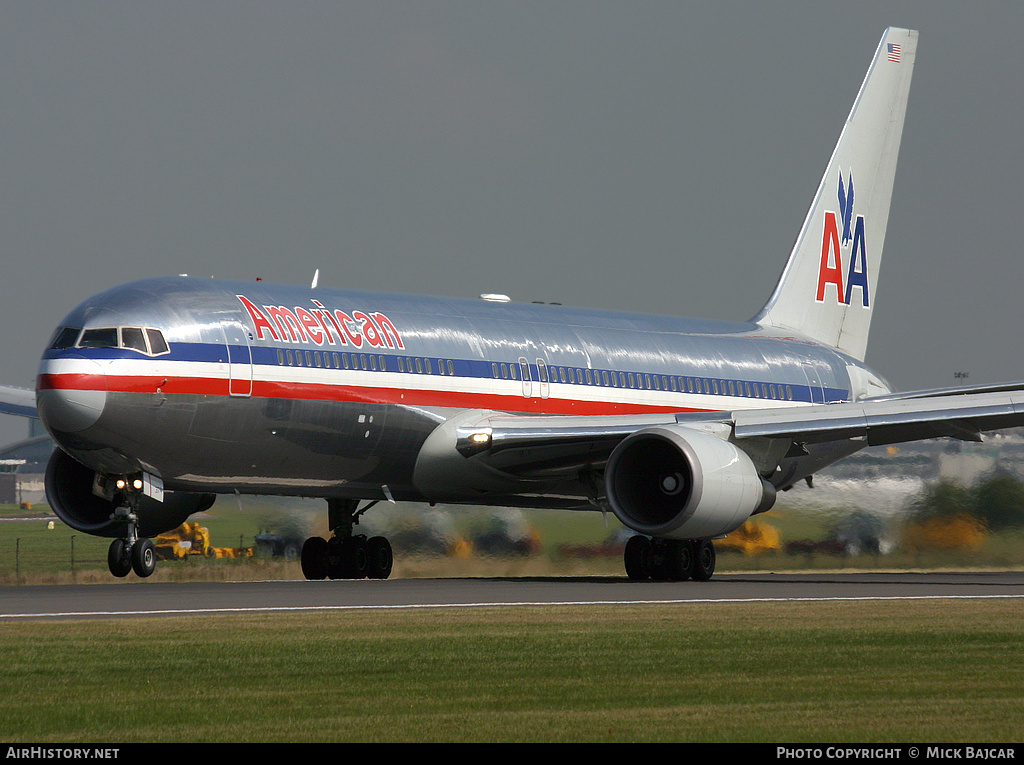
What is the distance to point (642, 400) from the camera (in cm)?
2778

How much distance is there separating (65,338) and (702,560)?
1059cm

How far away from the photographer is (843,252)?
34125 mm

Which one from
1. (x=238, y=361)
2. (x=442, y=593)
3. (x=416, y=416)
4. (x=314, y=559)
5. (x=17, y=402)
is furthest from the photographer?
(x=17, y=402)

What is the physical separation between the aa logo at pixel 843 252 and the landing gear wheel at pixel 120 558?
1764 cm

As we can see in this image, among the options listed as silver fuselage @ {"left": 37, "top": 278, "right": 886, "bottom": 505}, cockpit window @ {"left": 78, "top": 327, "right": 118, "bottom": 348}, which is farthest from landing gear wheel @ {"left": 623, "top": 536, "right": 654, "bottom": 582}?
cockpit window @ {"left": 78, "top": 327, "right": 118, "bottom": 348}

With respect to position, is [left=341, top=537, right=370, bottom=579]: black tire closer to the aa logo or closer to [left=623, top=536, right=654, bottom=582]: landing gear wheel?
[left=623, top=536, right=654, bottom=582]: landing gear wheel

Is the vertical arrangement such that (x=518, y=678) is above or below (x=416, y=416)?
below

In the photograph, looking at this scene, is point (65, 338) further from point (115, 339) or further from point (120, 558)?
point (120, 558)

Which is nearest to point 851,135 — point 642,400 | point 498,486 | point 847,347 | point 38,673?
point 847,347

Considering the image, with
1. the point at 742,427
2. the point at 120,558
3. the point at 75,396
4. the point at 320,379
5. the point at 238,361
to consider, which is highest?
the point at 238,361

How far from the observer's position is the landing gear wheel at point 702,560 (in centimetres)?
2525

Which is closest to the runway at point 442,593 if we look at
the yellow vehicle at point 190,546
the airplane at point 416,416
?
the airplane at point 416,416

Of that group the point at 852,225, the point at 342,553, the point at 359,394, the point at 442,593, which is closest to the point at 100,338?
the point at 359,394
